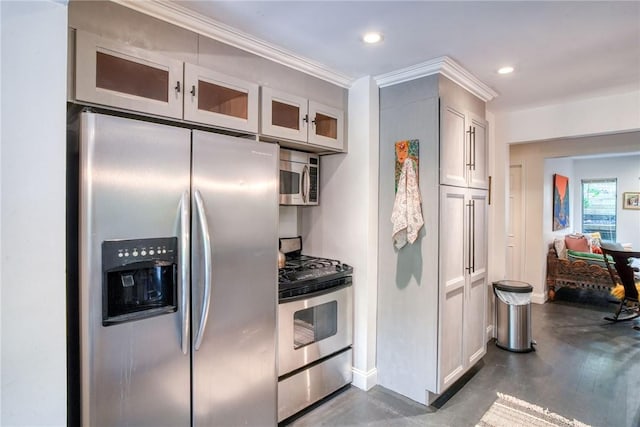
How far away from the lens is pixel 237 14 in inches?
72.9

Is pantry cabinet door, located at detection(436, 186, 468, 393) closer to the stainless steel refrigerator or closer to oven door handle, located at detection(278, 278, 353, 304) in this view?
oven door handle, located at detection(278, 278, 353, 304)

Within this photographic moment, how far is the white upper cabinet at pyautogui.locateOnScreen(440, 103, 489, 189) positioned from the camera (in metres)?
2.53

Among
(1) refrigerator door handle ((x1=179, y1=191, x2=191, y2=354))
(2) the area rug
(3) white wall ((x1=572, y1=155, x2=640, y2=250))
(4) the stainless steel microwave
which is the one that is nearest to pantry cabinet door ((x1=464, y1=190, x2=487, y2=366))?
(2) the area rug

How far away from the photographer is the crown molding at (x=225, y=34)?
1.72 metres

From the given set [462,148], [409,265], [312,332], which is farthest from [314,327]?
[462,148]

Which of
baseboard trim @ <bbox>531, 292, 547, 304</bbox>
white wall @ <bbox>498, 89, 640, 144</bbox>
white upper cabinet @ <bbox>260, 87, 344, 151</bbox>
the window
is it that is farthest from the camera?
the window

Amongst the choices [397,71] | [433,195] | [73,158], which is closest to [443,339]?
[433,195]

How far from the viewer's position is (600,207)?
7.55 m

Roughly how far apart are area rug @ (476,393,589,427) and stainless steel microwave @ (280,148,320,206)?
204cm

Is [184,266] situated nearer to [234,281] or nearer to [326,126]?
[234,281]

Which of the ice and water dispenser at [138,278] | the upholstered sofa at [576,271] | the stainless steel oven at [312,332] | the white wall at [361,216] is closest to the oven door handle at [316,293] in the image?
the stainless steel oven at [312,332]

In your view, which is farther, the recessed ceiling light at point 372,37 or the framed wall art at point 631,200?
the framed wall art at point 631,200

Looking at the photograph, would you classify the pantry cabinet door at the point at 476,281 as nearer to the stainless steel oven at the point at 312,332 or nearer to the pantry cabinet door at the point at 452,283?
the pantry cabinet door at the point at 452,283
